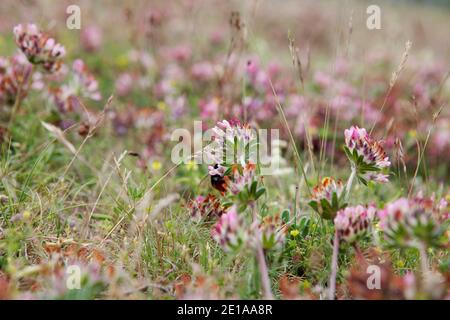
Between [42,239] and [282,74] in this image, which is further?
[282,74]

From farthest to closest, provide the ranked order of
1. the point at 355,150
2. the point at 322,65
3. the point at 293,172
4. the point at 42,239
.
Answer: the point at 322,65 < the point at 293,172 < the point at 42,239 < the point at 355,150

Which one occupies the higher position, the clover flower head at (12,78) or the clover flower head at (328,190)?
the clover flower head at (12,78)

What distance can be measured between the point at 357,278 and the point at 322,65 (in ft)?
→ 16.3

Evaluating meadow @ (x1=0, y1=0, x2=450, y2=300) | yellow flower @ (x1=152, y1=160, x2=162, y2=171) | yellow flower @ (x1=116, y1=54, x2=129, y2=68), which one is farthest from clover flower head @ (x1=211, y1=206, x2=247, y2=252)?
yellow flower @ (x1=116, y1=54, x2=129, y2=68)

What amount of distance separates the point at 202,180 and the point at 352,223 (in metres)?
0.94

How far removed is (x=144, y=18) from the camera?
5266 millimetres

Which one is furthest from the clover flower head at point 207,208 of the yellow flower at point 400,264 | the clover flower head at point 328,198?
the yellow flower at point 400,264

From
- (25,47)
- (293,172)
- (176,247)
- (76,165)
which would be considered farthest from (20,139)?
(293,172)

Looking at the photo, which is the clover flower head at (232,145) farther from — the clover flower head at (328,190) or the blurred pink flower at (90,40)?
the blurred pink flower at (90,40)

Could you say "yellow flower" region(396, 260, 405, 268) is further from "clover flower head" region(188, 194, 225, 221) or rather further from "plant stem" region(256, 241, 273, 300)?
"clover flower head" region(188, 194, 225, 221)

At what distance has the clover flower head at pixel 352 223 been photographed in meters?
1.98
